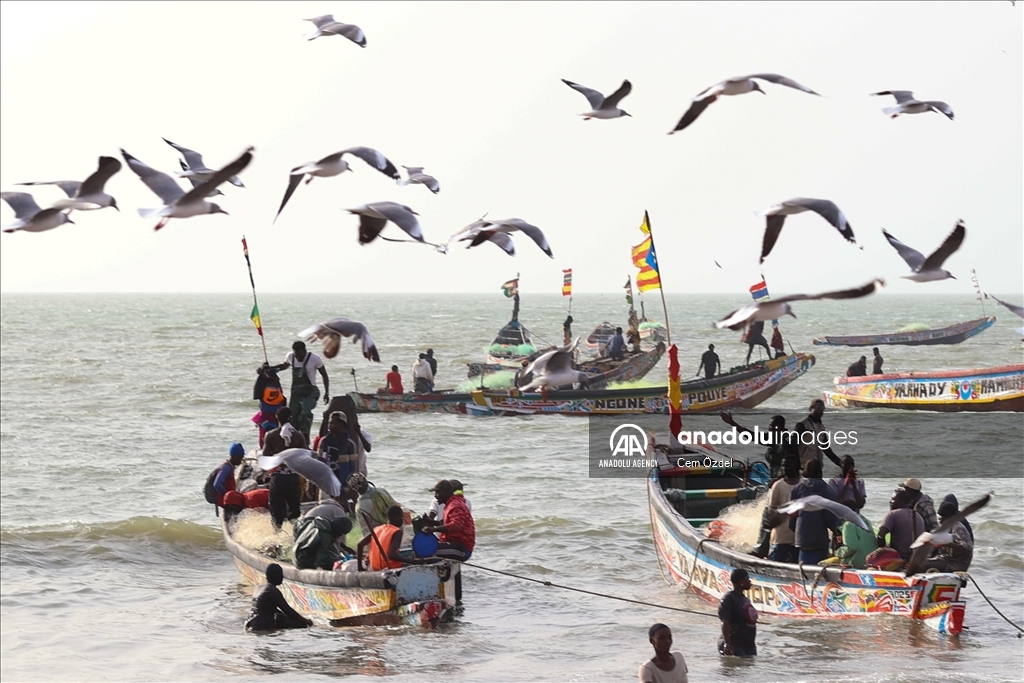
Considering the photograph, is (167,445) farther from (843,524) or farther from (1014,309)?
(1014,309)

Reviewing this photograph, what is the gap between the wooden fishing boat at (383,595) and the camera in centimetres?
1141

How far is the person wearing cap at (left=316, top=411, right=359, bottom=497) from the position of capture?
12.4m

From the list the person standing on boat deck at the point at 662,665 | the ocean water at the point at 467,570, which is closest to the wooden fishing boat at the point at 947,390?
the ocean water at the point at 467,570

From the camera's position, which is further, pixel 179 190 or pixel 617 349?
pixel 617 349

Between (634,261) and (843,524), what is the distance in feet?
34.5

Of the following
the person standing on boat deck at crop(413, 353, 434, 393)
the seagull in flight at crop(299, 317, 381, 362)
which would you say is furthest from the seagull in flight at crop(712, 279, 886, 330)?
the person standing on boat deck at crop(413, 353, 434, 393)

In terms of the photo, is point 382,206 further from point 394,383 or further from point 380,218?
point 394,383

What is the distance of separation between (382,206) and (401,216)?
0.23 m

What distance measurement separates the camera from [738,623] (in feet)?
34.0

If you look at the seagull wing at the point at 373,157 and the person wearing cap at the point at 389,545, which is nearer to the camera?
the seagull wing at the point at 373,157

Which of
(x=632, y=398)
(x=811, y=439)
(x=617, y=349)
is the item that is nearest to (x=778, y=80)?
(x=811, y=439)

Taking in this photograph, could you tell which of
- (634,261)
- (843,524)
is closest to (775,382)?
(634,261)

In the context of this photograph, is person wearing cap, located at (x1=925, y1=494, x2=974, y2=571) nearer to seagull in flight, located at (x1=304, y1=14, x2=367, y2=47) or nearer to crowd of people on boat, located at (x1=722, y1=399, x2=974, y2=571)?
crowd of people on boat, located at (x1=722, y1=399, x2=974, y2=571)

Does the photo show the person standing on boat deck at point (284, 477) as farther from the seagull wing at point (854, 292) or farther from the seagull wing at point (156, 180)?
the seagull wing at point (854, 292)
